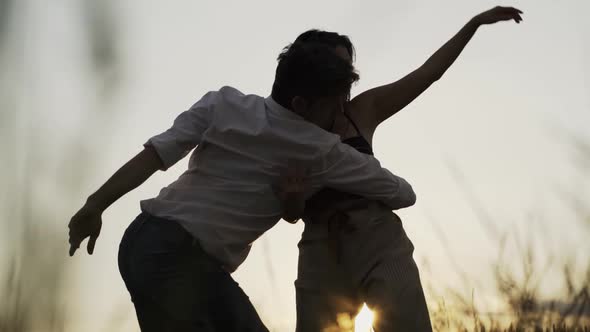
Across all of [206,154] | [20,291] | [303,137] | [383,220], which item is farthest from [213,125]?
[20,291]

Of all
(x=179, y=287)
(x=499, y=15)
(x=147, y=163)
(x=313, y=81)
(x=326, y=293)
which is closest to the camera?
(x=179, y=287)

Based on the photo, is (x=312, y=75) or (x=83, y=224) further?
(x=312, y=75)

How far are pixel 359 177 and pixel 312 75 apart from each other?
0.34 metres

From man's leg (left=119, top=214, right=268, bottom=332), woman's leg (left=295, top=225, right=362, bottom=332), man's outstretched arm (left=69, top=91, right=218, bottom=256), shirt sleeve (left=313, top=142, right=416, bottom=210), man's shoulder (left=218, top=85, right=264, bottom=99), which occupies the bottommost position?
woman's leg (left=295, top=225, right=362, bottom=332)

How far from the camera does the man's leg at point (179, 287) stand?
2.22 meters

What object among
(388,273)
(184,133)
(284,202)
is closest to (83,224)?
(184,133)

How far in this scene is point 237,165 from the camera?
241 cm

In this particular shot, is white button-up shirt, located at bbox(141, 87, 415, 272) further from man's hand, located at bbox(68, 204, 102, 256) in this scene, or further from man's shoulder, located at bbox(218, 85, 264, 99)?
man's hand, located at bbox(68, 204, 102, 256)

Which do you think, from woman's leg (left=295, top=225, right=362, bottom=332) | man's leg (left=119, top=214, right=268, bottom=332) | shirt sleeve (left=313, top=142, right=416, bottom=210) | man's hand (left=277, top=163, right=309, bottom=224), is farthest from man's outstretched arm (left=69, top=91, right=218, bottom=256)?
woman's leg (left=295, top=225, right=362, bottom=332)

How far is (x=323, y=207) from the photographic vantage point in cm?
266

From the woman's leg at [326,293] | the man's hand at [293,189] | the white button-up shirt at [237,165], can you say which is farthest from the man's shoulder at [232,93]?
the woman's leg at [326,293]

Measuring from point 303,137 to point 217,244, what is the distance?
16.3 inches

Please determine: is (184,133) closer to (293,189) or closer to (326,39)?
(293,189)

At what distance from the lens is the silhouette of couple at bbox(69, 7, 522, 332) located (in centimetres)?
226
